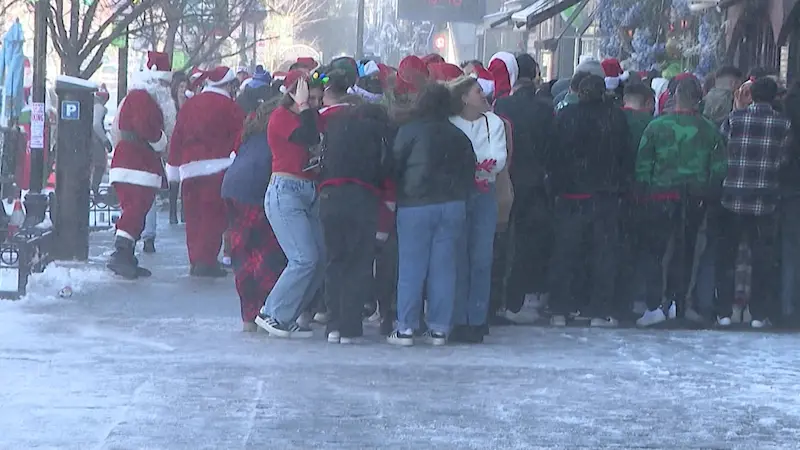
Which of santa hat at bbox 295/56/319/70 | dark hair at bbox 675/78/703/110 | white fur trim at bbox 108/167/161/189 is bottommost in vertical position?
white fur trim at bbox 108/167/161/189

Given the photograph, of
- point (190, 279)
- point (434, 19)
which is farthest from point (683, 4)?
point (434, 19)

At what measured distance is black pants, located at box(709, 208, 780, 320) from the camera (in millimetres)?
12078

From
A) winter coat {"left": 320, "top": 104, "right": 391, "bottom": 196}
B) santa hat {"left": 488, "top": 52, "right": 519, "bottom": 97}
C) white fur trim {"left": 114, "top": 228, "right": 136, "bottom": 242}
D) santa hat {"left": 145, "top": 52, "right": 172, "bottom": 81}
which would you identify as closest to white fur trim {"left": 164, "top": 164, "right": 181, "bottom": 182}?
white fur trim {"left": 114, "top": 228, "right": 136, "bottom": 242}

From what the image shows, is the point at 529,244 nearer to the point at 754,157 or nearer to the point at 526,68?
the point at 526,68

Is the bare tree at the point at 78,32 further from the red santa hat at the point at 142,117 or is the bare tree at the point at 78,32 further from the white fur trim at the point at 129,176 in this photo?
the white fur trim at the point at 129,176

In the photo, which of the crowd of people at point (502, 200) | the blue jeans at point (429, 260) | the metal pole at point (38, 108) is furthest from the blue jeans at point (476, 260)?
the metal pole at point (38, 108)

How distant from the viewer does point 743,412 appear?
910 cm

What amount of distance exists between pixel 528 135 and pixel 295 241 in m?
2.00

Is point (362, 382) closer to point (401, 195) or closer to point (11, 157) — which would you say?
point (401, 195)

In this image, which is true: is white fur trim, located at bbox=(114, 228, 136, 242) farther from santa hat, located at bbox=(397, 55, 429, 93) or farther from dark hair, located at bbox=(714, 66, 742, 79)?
dark hair, located at bbox=(714, 66, 742, 79)

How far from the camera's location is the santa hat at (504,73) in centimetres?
1245

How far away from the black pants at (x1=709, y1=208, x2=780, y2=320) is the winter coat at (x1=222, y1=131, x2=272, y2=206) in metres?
3.47

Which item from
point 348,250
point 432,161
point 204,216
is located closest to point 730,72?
point 432,161

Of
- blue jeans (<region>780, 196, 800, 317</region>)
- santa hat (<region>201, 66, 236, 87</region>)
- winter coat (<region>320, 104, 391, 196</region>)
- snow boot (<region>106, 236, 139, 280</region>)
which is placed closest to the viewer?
winter coat (<region>320, 104, 391, 196</region>)
